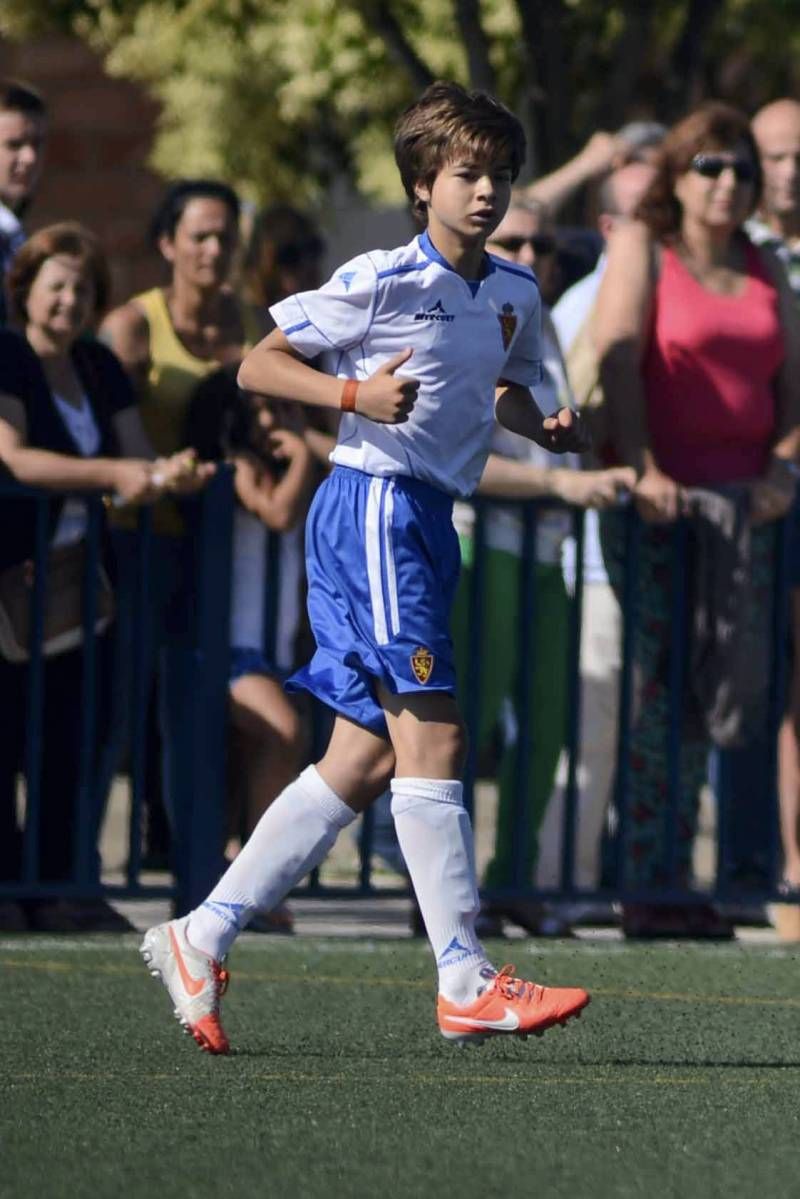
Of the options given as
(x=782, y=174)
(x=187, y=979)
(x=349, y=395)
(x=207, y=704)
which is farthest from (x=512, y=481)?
(x=187, y=979)

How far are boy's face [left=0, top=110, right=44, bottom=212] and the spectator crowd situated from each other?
573 millimetres

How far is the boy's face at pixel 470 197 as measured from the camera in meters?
6.20

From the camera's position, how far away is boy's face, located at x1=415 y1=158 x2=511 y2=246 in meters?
6.20

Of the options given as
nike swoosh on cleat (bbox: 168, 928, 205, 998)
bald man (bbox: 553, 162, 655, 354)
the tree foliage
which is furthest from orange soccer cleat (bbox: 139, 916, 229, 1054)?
the tree foliage

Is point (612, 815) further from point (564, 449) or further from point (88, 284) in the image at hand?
point (564, 449)

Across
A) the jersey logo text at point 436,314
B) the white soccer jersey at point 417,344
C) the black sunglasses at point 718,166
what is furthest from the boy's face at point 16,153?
the jersey logo text at point 436,314

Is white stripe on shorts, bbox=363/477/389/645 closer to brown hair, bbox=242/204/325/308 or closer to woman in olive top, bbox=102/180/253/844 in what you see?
woman in olive top, bbox=102/180/253/844

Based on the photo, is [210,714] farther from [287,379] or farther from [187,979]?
[287,379]

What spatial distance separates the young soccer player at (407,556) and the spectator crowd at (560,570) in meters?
1.99

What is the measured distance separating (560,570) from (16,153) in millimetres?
2101

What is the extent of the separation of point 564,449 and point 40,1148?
6.76 feet

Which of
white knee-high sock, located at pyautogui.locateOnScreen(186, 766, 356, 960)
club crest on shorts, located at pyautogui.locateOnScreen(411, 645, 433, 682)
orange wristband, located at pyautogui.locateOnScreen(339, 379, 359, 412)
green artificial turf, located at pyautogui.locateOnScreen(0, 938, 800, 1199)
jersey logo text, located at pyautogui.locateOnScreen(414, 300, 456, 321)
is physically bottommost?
green artificial turf, located at pyautogui.locateOnScreen(0, 938, 800, 1199)

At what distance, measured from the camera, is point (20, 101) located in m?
9.20

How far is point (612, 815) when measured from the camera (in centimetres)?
902
